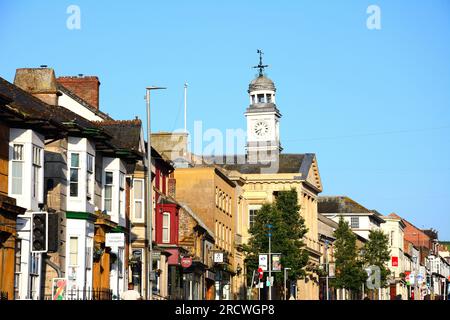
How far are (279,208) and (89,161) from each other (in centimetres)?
4859

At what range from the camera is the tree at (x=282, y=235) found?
308ft

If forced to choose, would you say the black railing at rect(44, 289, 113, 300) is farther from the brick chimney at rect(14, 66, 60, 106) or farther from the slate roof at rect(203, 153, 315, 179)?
the slate roof at rect(203, 153, 315, 179)

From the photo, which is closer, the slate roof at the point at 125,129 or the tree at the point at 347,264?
the slate roof at the point at 125,129

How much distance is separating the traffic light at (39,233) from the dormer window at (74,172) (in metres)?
15.9

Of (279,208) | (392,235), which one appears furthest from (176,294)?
(392,235)

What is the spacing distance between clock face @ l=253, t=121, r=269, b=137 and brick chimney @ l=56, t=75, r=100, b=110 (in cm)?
9300

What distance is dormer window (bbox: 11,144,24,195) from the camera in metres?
42.3

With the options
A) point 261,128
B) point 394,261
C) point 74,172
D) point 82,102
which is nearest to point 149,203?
point 74,172

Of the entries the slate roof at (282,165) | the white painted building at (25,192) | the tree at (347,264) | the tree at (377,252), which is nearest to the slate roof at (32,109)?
the white painted building at (25,192)

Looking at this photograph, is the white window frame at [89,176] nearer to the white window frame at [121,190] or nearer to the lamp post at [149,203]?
the lamp post at [149,203]

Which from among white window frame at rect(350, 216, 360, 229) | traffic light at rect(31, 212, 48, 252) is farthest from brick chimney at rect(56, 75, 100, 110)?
white window frame at rect(350, 216, 360, 229)

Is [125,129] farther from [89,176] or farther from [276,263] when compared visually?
[276,263]

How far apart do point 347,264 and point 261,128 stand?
1890 inches
